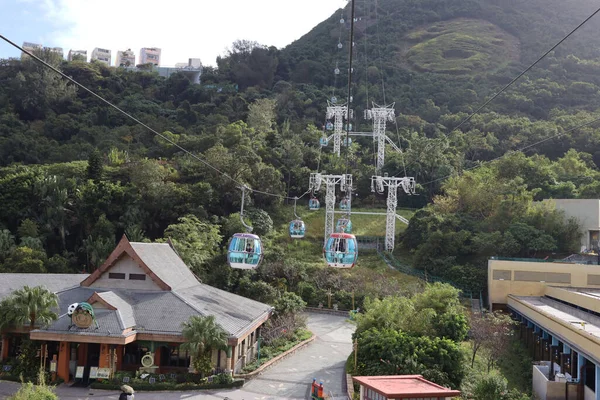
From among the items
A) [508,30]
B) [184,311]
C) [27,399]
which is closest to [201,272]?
[184,311]

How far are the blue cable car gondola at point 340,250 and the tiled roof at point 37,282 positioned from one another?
393 inches

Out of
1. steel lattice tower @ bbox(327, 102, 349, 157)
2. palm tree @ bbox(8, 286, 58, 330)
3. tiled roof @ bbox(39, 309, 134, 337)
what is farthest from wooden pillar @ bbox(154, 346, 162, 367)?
steel lattice tower @ bbox(327, 102, 349, 157)

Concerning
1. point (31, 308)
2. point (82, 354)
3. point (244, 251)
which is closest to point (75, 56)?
point (31, 308)

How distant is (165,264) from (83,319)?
5029 millimetres

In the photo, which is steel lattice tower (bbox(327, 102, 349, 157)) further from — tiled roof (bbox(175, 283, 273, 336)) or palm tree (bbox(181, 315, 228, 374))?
palm tree (bbox(181, 315, 228, 374))

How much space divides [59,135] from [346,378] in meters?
45.6

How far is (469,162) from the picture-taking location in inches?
1972

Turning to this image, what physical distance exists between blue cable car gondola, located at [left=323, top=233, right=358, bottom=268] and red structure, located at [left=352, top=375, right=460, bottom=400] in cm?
527

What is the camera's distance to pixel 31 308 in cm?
1720

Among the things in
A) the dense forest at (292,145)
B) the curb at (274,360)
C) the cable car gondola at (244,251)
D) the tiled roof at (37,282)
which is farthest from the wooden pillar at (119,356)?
the dense forest at (292,145)

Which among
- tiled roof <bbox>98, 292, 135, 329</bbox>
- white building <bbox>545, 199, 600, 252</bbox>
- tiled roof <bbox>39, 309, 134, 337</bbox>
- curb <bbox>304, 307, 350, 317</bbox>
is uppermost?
white building <bbox>545, 199, 600, 252</bbox>

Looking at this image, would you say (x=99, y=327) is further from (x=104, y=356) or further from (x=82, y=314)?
(x=104, y=356)

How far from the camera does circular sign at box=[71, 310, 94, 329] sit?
16969 mm

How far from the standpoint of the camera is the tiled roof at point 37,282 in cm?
2073
